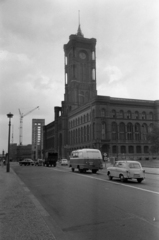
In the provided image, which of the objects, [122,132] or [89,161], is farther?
[122,132]

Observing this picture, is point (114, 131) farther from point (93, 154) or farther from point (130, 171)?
point (130, 171)

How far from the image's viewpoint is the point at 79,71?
11019 centimetres

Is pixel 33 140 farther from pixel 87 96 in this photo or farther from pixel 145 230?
pixel 145 230

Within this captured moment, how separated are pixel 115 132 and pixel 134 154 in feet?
29.1

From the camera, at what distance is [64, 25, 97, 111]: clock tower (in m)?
106

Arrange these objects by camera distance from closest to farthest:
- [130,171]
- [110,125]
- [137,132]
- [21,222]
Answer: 1. [21,222]
2. [130,171]
3. [110,125]
4. [137,132]

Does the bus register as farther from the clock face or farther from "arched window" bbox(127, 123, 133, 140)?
the clock face

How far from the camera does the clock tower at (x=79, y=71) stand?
105938 mm

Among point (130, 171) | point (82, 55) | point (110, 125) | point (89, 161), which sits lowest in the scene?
point (130, 171)

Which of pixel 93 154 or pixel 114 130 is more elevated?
pixel 114 130

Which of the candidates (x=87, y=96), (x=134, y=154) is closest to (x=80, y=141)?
(x=134, y=154)

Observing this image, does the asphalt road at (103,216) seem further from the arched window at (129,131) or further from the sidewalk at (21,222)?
the arched window at (129,131)

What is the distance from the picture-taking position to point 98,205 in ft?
29.0

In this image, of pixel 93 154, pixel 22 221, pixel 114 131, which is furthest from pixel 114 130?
pixel 22 221
